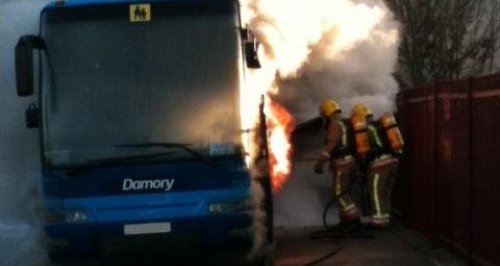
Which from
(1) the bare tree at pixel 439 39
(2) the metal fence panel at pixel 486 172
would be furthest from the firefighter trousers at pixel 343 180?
(1) the bare tree at pixel 439 39

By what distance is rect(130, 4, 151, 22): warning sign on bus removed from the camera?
9859 millimetres

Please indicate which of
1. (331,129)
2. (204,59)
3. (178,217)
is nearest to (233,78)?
(204,59)

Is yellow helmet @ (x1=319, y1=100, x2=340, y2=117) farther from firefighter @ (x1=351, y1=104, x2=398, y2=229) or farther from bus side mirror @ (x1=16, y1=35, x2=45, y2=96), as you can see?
bus side mirror @ (x1=16, y1=35, x2=45, y2=96)

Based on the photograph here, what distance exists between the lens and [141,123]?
9727 millimetres

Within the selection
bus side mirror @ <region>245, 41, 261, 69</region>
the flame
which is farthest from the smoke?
the flame

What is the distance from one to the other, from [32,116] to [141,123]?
3.76 ft

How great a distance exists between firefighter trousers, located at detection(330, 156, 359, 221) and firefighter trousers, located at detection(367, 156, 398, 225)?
35 centimetres

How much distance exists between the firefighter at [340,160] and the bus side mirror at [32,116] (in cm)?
552

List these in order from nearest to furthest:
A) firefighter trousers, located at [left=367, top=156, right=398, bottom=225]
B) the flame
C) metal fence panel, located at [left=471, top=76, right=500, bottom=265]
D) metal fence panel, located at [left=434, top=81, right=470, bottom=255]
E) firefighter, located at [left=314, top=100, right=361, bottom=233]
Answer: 1. metal fence panel, located at [left=471, top=76, right=500, bottom=265]
2. metal fence panel, located at [left=434, top=81, right=470, bottom=255]
3. firefighter trousers, located at [left=367, top=156, right=398, bottom=225]
4. firefighter, located at [left=314, top=100, right=361, bottom=233]
5. the flame

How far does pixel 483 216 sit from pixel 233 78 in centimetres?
288

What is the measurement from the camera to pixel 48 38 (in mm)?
9805

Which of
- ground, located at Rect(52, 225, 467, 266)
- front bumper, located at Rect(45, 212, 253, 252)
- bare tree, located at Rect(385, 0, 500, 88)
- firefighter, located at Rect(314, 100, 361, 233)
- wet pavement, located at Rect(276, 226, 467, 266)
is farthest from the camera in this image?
bare tree, located at Rect(385, 0, 500, 88)

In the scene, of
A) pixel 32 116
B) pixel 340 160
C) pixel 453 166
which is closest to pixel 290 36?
pixel 340 160

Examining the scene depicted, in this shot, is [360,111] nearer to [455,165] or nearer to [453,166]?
[453,166]
